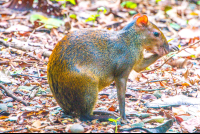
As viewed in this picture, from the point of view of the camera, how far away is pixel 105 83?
14.5ft

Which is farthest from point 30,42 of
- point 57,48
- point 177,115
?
point 177,115

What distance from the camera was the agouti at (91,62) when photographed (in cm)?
402

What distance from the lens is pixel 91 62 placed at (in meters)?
4.17

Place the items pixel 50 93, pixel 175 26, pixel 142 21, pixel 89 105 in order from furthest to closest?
1. pixel 175 26
2. pixel 50 93
3. pixel 142 21
4. pixel 89 105

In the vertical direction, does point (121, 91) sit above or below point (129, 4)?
below

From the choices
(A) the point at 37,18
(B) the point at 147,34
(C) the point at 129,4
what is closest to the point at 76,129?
(B) the point at 147,34

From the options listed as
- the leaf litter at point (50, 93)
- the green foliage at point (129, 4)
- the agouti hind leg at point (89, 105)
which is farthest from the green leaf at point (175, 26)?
the agouti hind leg at point (89, 105)

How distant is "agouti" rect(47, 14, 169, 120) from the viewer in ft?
13.2

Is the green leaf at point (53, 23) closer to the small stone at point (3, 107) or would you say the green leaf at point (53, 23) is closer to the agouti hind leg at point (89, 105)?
the small stone at point (3, 107)

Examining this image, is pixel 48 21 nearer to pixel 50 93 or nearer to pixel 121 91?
pixel 50 93

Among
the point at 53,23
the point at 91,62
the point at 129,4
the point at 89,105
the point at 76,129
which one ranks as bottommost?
the point at 76,129

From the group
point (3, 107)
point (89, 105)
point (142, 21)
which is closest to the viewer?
point (89, 105)

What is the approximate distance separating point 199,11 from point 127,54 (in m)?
7.78

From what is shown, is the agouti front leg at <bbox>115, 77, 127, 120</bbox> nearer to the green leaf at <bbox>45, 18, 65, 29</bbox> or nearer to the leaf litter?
the leaf litter
